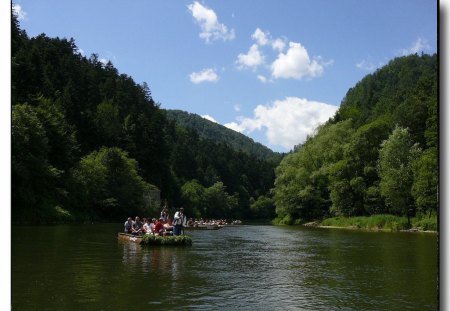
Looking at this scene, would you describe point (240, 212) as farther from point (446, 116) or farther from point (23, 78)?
point (446, 116)

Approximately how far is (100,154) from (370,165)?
118 ft

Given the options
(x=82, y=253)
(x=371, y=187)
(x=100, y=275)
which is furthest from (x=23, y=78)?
(x=100, y=275)

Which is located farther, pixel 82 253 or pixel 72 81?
pixel 72 81

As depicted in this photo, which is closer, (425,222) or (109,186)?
(425,222)

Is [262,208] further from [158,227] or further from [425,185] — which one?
[158,227]

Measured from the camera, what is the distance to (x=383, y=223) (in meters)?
49.0

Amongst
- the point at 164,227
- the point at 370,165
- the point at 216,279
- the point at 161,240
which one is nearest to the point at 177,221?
the point at 164,227

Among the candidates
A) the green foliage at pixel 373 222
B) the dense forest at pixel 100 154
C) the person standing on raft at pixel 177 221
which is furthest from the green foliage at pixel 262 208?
the person standing on raft at pixel 177 221

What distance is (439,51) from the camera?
1195 cm

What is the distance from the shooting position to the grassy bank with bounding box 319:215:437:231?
4153 cm

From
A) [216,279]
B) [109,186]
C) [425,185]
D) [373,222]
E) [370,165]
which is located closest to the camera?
[216,279]

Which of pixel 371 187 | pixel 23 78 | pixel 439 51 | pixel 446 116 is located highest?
pixel 23 78

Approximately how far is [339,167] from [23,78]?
124 feet

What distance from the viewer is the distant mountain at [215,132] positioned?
395 feet
